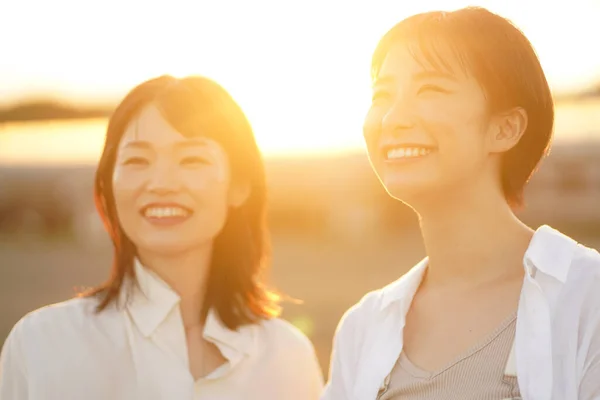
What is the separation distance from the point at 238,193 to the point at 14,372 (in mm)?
1254

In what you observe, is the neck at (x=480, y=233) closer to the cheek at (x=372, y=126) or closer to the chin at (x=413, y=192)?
the chin at (x=413, y=192)

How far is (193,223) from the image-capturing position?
3959mm

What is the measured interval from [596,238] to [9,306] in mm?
17218

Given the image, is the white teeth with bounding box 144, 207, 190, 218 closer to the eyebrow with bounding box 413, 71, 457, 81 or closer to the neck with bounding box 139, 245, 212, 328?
the neck with bounding box 139, 245, 212, 328

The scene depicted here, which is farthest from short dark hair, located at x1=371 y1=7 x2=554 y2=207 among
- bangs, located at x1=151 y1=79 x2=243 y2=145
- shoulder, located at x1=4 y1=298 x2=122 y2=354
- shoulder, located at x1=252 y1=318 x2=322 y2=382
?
shoulder, located at x1=4 y1=298 x2=122 y2=354

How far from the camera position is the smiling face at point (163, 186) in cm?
390

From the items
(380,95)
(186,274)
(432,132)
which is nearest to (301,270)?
(186,274)

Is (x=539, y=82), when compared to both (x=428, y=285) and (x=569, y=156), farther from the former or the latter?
(x=569, y=156)

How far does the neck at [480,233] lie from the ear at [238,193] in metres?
1.18

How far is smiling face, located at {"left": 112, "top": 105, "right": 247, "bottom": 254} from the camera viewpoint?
3896 millimetres

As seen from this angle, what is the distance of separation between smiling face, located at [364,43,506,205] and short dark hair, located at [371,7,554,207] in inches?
1.6

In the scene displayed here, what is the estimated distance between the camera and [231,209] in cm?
430

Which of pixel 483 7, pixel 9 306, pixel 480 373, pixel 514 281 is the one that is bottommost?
pixel 9 306

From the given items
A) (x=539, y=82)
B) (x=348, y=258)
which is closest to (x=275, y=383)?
(x=539, y=82)
